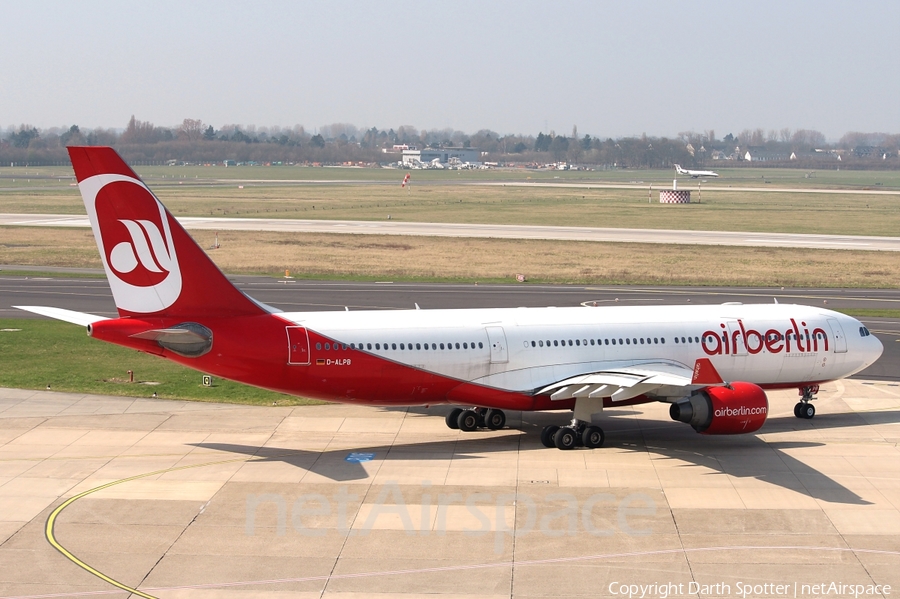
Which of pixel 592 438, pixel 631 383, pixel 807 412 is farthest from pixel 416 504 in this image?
pixel 807 412

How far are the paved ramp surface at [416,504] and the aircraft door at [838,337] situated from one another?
102 inches

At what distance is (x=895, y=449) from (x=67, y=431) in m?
28.3

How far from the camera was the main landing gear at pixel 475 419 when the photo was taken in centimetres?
3641

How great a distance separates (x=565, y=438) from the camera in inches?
1323

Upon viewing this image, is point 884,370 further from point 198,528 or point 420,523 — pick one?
point 198,528

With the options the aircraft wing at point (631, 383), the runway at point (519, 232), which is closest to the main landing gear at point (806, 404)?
the aircraft wing at point (631, 383)

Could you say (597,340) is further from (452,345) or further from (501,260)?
(501,260)

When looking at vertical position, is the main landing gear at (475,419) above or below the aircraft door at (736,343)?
below

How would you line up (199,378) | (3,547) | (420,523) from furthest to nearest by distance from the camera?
(199,378), (420,523), (3,547)

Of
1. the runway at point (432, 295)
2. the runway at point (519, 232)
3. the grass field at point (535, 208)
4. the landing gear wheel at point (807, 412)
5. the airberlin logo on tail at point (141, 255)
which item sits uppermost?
the airberlin logo on tail at point (141, 255)

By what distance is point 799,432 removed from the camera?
36.7 metres

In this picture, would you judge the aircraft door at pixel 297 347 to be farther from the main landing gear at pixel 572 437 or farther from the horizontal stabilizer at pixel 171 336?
the main landing gear at pixel 572 437

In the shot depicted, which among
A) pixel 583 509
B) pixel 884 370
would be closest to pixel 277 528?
pixel 583 509

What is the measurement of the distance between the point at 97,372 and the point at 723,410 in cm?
2671
